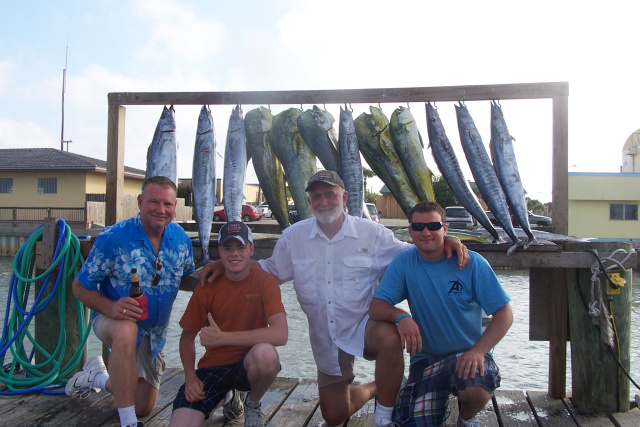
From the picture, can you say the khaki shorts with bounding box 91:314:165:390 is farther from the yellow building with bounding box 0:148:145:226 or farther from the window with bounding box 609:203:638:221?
the window with bounding box 609:203:638:221

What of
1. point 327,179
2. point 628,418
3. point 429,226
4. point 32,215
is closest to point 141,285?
point 327,179

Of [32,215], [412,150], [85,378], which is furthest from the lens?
[32,215]

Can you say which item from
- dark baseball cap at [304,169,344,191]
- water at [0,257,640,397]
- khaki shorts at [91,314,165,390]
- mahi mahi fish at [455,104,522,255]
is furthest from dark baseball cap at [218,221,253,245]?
water at [0,257,640,397]

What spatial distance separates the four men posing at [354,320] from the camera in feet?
8.18

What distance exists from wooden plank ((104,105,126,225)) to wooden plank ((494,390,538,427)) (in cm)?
300

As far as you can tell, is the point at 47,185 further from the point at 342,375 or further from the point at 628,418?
the point at 628,418

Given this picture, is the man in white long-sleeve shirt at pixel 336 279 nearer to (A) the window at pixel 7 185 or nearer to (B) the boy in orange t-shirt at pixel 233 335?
(B) the boy in orange t-shirt at pixel 233 335

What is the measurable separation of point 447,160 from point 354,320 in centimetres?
142

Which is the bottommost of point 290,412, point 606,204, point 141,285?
point 290,412

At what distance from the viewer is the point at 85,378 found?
3252 millimetres

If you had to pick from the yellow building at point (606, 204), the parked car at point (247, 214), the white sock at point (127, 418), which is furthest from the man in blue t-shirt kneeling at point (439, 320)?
the yellow building at point (606, 204)

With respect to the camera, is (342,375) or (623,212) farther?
(623,212)

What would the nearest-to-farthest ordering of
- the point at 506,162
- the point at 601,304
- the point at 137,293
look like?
the point at 137,293 → the point at 601,304 → the point at 506,162

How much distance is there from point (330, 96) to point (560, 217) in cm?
180
